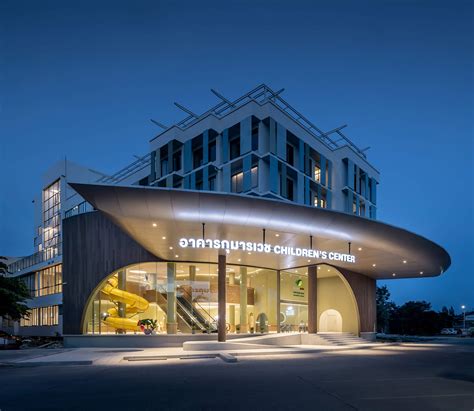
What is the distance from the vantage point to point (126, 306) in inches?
1128

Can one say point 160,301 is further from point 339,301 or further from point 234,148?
point 339,301

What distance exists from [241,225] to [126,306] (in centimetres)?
1217

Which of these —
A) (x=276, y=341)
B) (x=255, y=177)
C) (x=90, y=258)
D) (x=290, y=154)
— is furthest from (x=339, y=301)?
(x=90, y=258)

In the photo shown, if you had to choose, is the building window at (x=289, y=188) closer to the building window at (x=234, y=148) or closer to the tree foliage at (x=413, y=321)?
the building window at (x=234, y=148)

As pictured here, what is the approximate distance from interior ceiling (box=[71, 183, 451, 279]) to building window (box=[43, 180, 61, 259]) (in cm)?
2470

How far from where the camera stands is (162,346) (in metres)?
27.4

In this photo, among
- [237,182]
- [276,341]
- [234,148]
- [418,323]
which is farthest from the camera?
[418,323]

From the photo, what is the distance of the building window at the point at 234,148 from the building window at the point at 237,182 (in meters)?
1.52

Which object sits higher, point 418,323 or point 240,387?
point 240,387

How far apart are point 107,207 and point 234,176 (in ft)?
60.6

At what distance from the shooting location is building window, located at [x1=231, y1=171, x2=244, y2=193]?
3428cm

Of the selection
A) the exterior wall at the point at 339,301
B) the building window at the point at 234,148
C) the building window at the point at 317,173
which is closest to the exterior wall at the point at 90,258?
the building window at the point at 234,148

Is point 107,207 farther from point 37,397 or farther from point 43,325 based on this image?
point 43,325

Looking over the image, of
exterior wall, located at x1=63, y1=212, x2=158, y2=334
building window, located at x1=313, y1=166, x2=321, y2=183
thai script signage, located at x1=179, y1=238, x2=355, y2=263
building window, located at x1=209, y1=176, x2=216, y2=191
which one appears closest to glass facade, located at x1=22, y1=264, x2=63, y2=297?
exterior wall, located at x1=63, y1=212, x2=158, y2=334
